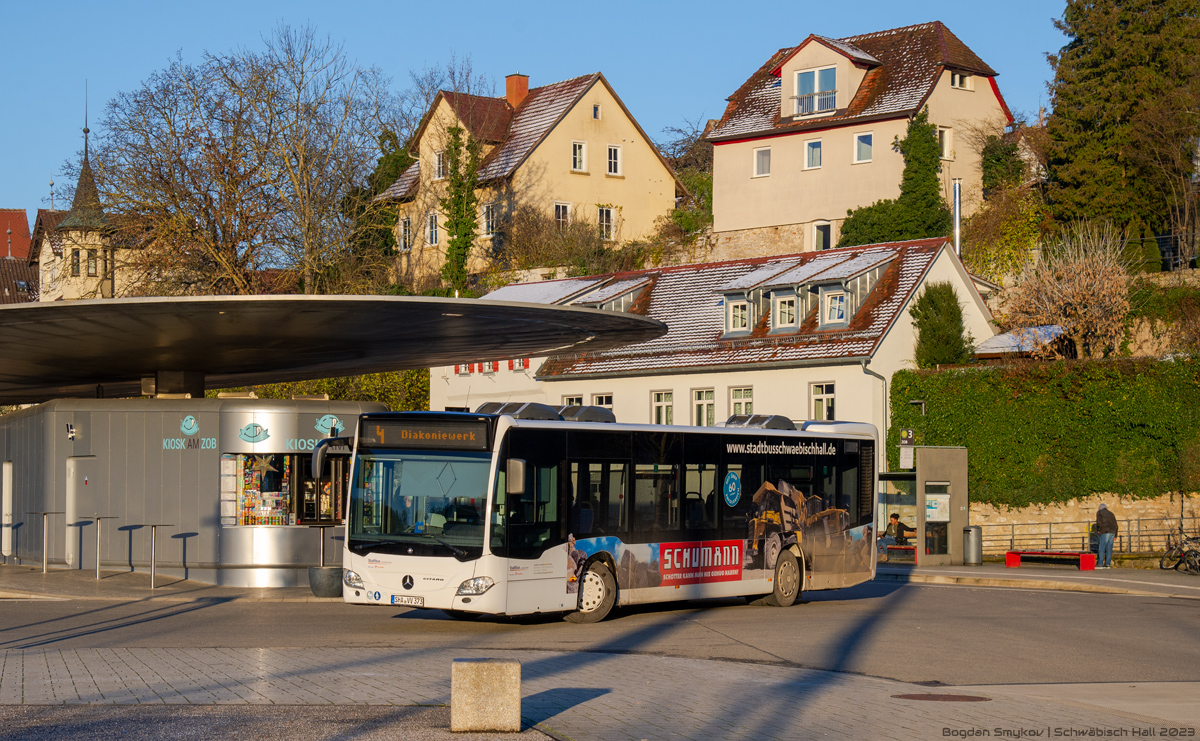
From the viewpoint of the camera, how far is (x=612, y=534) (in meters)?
17.8

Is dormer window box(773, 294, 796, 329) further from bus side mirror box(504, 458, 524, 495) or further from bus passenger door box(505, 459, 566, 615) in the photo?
bus side mirror box(504, 458, 524, 495)

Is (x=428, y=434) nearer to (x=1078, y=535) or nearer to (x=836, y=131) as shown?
(x=1078, y=535)

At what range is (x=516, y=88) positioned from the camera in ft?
234

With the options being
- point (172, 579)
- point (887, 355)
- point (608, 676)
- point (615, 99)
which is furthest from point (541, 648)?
point (615, 99)

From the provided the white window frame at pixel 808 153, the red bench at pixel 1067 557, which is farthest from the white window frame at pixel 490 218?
the red bench at pixel 1067 557

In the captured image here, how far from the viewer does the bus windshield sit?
636 inches

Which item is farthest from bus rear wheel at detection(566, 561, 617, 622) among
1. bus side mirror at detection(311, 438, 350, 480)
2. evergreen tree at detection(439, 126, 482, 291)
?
evergreen tree at detection(439, 126, 482, 291)

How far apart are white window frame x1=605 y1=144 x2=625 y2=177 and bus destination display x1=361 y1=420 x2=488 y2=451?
53.0 metres

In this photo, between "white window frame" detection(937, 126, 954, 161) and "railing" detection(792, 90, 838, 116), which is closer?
"white window frame" detection(937, 126, 954, 161)

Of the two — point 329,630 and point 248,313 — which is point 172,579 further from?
point 329,630

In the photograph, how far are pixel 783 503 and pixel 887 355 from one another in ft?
69.9

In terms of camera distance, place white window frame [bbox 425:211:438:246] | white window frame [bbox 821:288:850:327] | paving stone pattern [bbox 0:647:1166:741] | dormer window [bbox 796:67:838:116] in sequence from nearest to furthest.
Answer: paving stone pattern [bbox 0:647:1166:741], white window frame [bbox 821:288:850:327], dormer window [bbox 796:67:838:116], white window frame [bbox 425:211:438:246]

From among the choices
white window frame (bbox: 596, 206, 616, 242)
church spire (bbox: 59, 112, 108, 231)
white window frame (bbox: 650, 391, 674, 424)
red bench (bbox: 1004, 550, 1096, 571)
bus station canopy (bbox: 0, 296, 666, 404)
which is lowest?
red bench (bbox: 1004, 550, 1096, 571)

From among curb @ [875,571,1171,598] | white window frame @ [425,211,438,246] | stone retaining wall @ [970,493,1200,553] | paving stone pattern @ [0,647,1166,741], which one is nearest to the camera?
paving stone pattern @ [0,647,1166,741]
